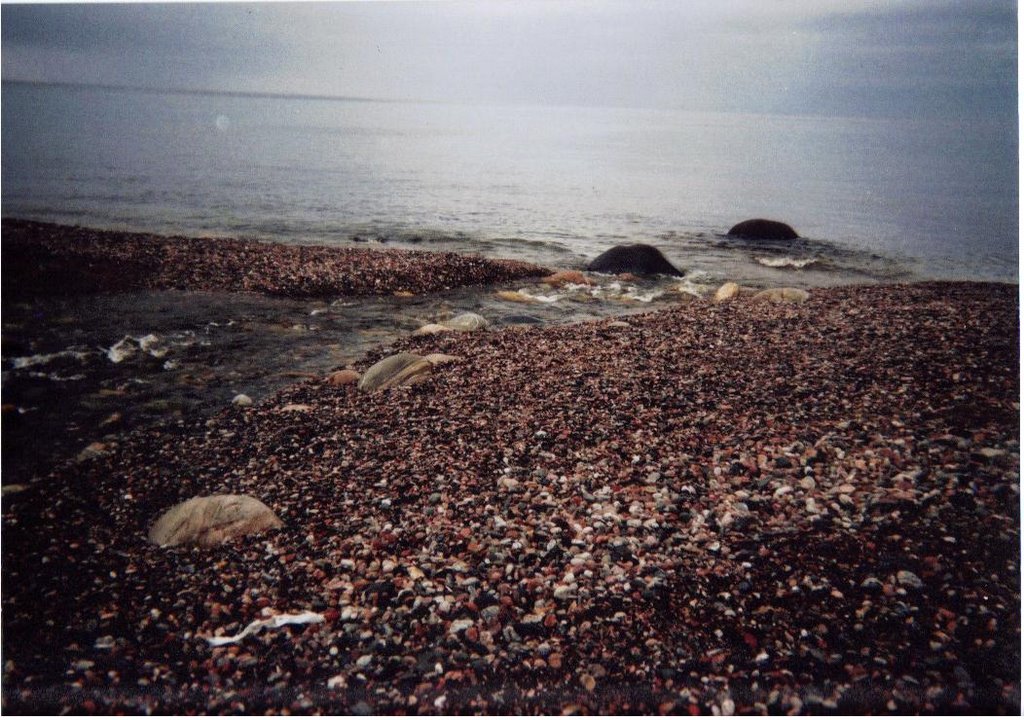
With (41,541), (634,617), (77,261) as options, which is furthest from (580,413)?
(77,261)

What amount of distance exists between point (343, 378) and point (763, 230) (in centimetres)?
758

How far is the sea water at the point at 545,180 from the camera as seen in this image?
6461 millimetres

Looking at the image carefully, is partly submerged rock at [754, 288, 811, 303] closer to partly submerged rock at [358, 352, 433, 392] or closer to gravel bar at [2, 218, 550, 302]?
gravel bar at [2, 218, 550, 302]

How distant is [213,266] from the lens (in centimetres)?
936

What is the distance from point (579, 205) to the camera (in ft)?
31.4

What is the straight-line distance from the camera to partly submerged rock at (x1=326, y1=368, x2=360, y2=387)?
7277 mm

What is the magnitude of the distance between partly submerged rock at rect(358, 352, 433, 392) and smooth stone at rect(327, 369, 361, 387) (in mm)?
124

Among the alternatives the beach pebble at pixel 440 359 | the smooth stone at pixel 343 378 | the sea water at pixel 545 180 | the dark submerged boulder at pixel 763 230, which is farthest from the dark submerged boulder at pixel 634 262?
the smooth stone at pixel 343 378

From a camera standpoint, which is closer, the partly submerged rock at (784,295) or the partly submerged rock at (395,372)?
the partly submerged rock at (395,372)

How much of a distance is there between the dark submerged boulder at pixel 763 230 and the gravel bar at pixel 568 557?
3843mm

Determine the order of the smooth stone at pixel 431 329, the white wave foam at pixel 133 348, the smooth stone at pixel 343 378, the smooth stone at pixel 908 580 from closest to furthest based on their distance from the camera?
the smooth stone at pixel 908 580 < the white wave foam at pixel 133 348 < the smooth stone at pixel 343 378 < the smooth stone at pixel 431 329

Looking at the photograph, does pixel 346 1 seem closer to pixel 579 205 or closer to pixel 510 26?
pixel 510 26

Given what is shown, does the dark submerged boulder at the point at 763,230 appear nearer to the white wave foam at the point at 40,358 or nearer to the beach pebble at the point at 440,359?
the beach pebble at the point at 440,359

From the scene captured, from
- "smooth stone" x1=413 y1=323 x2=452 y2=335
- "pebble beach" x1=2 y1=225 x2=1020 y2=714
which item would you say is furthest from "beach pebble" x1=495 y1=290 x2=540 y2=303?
"pebble beach" x1=2 y1=225 x2=1020 y2=714
